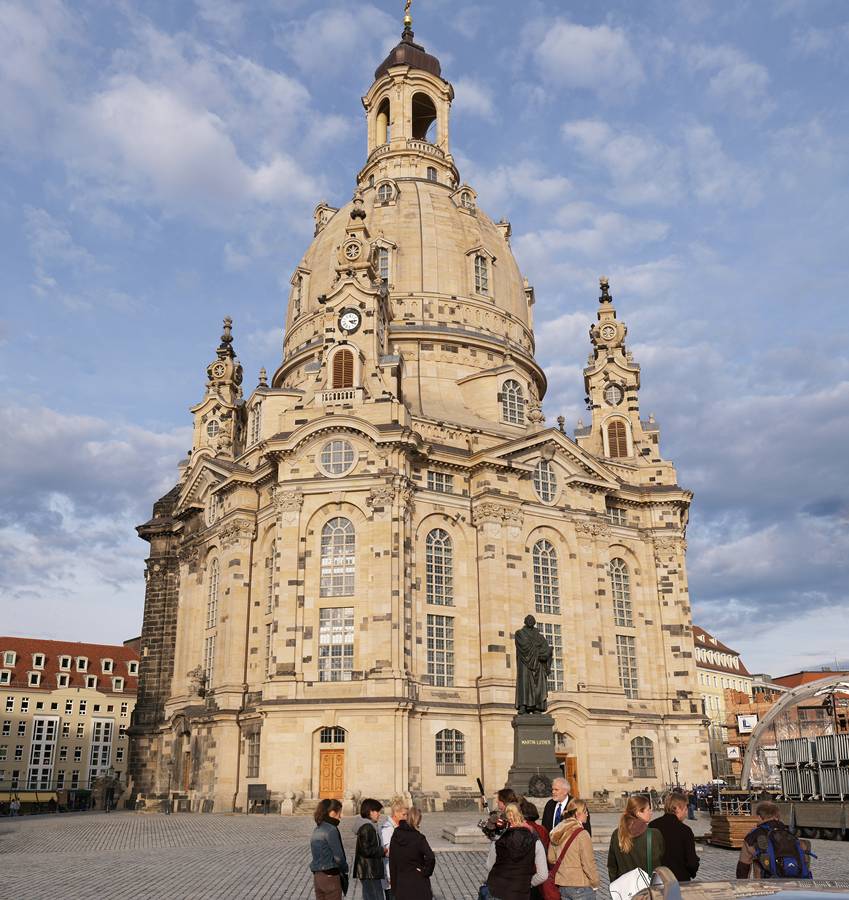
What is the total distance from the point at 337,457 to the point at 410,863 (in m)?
37.9

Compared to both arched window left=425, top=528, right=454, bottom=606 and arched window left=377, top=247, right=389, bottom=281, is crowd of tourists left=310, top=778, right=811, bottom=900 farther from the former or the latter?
arched window left=377, top=247, right=389, bottom=281

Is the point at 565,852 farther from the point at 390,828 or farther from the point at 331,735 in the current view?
the point at 331,735

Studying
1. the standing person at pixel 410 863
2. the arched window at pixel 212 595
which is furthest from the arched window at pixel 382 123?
the standing person at pixel 410 863

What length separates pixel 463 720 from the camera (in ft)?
154

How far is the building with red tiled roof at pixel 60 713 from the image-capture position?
8331 centimetres

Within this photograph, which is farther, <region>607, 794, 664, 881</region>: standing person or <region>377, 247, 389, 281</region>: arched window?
<region>377, 247, 389, 281</region>: arched window

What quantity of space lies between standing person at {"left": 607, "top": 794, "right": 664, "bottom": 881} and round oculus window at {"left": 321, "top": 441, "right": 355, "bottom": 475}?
127ft

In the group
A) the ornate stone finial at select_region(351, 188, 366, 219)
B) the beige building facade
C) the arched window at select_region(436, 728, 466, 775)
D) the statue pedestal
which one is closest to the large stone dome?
the beige building facade

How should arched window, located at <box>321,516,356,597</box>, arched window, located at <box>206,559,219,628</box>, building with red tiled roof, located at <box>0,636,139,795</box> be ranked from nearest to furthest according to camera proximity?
arched window, located at <box>321,516,356,597</box> → arched window, located at <box>206,559,219,628</box> → building with red tiled roof, located at <box>0,636,139,795</box>

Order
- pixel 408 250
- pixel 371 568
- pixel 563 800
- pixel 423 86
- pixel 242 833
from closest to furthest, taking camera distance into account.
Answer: pixel 563 800 < pixel 242 833 < pixel 371 568 < pixel 408 250 < pixel 423 86

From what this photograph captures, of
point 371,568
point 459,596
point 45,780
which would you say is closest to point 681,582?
point 459,596

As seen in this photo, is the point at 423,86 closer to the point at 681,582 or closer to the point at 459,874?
the point at 681,582

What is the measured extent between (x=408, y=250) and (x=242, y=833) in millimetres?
41285

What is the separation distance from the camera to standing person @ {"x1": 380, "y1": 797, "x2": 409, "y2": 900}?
11.3m
